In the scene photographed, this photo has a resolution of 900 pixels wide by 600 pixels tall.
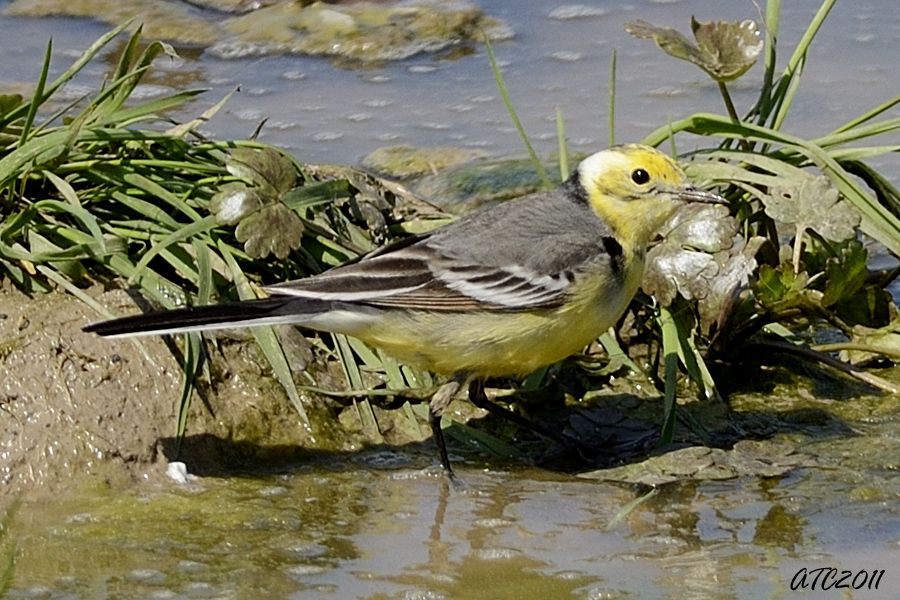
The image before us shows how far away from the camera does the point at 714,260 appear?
6141 millimetres

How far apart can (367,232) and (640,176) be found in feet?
4.06

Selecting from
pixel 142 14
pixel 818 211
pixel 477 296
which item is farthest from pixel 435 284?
pixel 142 14

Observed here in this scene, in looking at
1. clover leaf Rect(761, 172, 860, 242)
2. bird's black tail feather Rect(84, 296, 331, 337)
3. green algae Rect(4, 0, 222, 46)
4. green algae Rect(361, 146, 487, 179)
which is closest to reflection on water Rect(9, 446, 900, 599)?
bird's black tail feather Rect(84, 296, 331, 337)

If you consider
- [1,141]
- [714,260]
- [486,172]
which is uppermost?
[1,141]

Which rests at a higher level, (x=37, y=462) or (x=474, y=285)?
(x=474, y=285)

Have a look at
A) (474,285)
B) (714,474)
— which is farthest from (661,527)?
(474,285)

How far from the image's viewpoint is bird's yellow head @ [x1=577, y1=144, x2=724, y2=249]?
614cm

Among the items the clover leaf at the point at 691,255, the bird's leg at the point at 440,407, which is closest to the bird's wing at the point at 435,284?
the bird's leg at the point at 440,407

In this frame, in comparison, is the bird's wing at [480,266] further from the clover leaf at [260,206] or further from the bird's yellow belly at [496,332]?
the clover leaf at [260,206]

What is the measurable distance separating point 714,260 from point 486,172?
130 inches

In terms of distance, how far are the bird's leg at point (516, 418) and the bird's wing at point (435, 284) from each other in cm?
46

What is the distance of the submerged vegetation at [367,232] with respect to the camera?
19.6 feet

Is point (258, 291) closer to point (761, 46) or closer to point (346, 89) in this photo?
point (761, 46)

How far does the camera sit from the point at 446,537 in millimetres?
5188
